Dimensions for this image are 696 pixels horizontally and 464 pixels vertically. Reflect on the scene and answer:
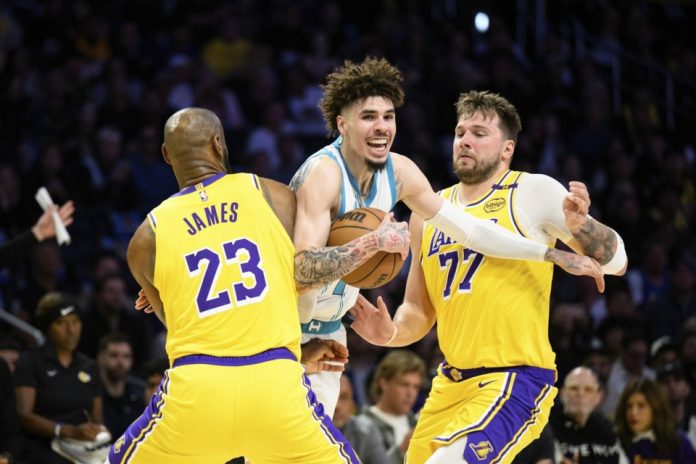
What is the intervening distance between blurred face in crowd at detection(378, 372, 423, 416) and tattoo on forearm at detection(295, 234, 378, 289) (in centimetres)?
364

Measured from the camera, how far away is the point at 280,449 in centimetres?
483

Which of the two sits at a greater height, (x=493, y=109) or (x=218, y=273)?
(x=493, y=109)

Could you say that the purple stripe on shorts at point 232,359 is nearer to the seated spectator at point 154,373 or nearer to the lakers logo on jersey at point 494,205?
the lakers logo on jersey at point 494,205

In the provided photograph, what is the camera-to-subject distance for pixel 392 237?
206 inches

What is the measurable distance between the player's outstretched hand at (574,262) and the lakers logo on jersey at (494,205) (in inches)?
16.8

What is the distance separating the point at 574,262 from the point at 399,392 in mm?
3069

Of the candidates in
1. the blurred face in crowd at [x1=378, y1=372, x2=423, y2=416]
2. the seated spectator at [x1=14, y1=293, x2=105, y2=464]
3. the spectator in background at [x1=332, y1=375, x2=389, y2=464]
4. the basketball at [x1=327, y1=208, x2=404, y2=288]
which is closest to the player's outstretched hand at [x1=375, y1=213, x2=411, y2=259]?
the basketball at [x1=327, y1=208, x2=404, y2=288]

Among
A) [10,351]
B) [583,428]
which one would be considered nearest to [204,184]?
[10,351]

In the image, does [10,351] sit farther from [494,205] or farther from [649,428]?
[649,428]

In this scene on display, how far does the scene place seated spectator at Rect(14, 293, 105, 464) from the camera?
26.9ft

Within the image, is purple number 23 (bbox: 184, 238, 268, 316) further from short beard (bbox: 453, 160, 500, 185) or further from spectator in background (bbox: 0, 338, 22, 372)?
spectator in background (bbox: 0, 338, 22, 372)

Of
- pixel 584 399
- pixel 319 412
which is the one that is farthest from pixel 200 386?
pixel 584 399

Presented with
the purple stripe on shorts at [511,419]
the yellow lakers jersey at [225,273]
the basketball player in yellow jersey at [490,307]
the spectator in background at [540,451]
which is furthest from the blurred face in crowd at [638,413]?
the yellow lakers jersey at [225,273]

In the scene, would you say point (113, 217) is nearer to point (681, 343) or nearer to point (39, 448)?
point (39, 448)
